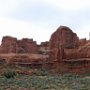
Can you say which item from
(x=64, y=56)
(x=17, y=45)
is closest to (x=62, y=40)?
(x=64, y=56)

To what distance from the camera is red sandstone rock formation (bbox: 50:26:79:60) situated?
64812mm

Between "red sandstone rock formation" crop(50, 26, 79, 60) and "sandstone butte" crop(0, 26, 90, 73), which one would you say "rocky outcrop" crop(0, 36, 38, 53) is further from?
"red sandstone rock formation" crop(50, 26, 79, 60)

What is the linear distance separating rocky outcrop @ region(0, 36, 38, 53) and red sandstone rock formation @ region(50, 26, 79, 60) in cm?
3351

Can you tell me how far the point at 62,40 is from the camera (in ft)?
218

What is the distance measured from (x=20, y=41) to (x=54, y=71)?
159 ft

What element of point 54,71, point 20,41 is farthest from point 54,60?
point 20,41

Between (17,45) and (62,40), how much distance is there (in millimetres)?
37247

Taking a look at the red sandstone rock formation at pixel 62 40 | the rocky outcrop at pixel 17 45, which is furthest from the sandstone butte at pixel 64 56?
the rocky outcrop at pixel 17 45

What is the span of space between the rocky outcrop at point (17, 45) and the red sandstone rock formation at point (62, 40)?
1319 inches

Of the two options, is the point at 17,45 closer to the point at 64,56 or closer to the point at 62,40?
the point at 62,40

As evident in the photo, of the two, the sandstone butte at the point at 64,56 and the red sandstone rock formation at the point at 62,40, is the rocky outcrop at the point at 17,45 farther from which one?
the red sandstone rock formation at the point at 62,40

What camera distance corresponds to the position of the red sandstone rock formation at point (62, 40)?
64.8m

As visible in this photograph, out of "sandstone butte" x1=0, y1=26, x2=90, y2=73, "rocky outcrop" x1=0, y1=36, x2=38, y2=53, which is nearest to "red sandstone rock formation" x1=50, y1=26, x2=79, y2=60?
"sandstone butte" x1=0, y1=26, x2=90, y2=73

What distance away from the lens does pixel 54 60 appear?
206 feet
